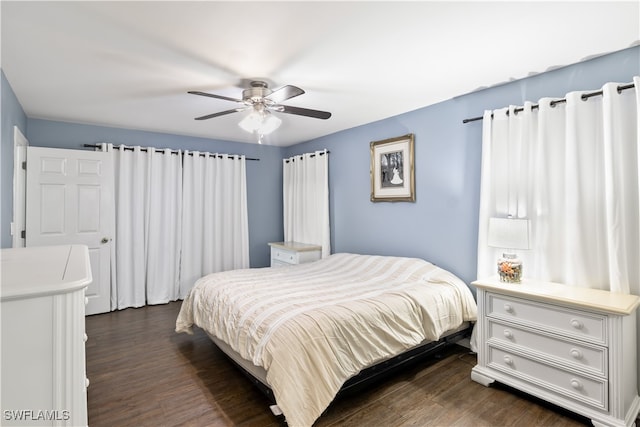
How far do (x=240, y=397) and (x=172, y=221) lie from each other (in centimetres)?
301

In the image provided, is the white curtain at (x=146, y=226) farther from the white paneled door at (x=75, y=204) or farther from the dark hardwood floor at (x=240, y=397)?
the dark hardwood floor at (x=240, y=397)

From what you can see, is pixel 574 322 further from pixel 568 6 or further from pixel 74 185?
pixel 74 185

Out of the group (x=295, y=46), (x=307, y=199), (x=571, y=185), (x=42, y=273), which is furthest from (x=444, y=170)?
(x=42, y=273)

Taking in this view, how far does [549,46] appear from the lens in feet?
6.98

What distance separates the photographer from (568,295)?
6.93 feet

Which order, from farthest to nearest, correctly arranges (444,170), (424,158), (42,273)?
(424,158)
(444,170)
(42,273)

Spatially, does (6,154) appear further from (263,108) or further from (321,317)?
(321,317)

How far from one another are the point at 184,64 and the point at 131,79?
612 mm

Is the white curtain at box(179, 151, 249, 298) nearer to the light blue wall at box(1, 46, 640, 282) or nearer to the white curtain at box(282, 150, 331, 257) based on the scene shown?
the light blue wall at box(1, 46, 640, 282)

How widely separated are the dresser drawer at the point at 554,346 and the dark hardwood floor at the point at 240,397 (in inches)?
13.9

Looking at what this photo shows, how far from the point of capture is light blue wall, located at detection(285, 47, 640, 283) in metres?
2.46

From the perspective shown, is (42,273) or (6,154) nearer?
(42,273)

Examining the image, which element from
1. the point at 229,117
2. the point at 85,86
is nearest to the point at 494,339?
the point at 229,117

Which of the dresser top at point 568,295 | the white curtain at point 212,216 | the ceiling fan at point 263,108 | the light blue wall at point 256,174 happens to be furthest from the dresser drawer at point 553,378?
the light blue wall at point 256,174
